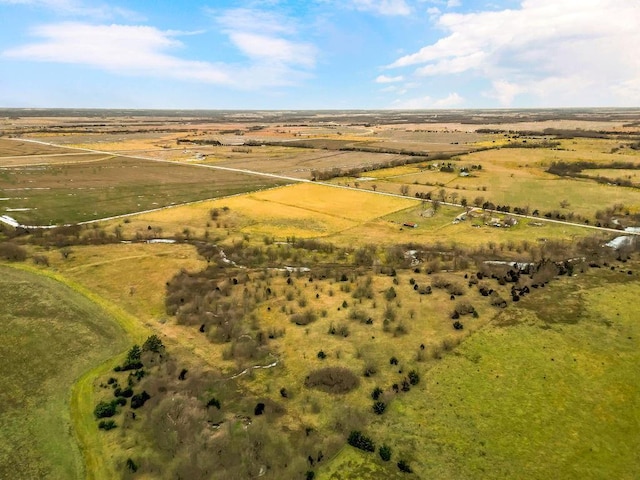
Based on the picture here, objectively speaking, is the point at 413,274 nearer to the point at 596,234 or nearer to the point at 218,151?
the point at 596,234

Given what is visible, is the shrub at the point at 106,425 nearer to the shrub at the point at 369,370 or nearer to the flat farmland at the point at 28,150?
the shrub at the point at 369,370

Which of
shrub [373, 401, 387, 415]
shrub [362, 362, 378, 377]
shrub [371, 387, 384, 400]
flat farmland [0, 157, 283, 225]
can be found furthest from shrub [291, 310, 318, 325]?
flat farmland [0, 157, 283, 225]

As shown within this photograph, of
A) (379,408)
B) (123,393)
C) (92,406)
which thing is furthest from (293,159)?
(379,408)

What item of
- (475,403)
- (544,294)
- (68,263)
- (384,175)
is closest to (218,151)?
(384,175)

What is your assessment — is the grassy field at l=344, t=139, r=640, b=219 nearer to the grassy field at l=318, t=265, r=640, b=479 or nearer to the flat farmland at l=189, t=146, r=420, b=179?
the flat farmland at l=189, t=146, r=420, b=179

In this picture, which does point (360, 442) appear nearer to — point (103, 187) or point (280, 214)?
point (280, 214)

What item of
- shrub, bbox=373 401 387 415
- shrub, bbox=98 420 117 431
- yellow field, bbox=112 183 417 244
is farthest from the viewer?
yellow field, bbox=112 183 417 244

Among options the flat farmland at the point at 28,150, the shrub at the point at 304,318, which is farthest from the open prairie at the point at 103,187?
the shrub at the point at 304,318
